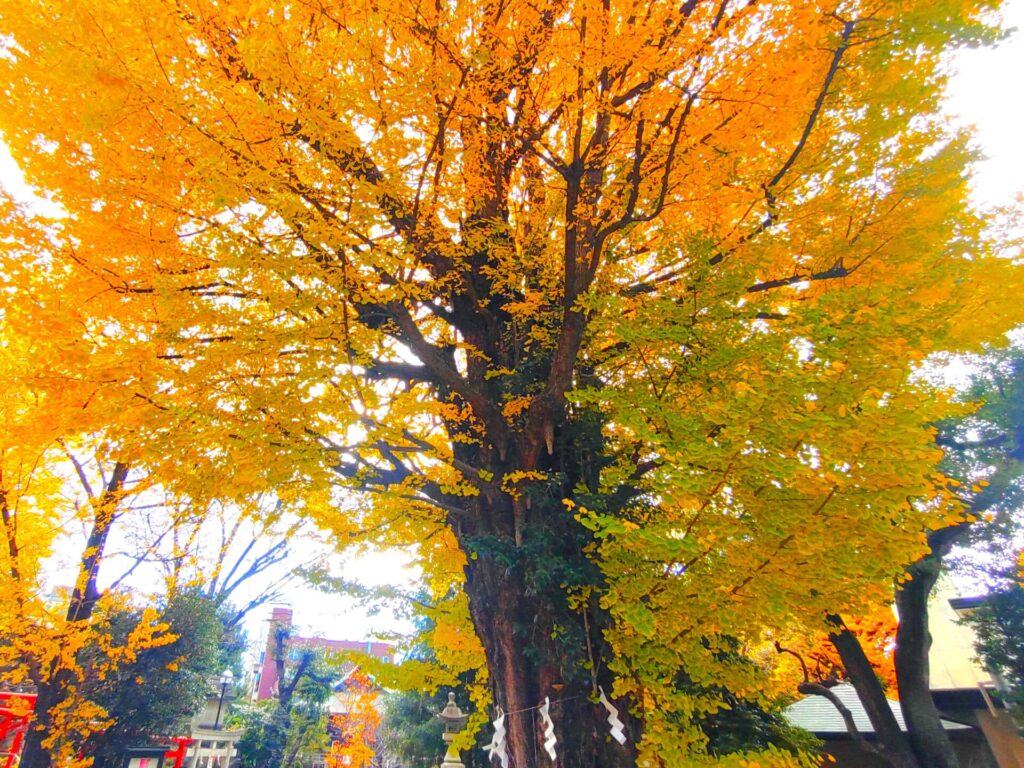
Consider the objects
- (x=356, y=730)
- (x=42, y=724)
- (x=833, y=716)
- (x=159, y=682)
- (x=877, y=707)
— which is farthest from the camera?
(x=356, y=730)

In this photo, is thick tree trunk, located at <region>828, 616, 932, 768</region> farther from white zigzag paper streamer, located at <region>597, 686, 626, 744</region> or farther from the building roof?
white zigzag paper streamer, located at <region>597, 686, 626, 744</region>

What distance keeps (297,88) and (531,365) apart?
2831 millimetres

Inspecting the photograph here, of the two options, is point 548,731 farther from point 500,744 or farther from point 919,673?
point 919,673

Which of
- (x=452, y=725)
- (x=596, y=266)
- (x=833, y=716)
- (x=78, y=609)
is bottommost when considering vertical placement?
(x=833, y=716)

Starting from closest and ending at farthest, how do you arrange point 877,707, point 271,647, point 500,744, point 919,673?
point 500,744, point 877,707, point 919,673, point 271,647

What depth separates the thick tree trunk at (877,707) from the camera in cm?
615

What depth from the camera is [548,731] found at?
11.3 ft

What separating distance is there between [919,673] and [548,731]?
234 inches

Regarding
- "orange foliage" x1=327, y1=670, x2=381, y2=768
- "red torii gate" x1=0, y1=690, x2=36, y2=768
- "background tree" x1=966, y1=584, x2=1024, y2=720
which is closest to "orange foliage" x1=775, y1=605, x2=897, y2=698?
"background tree" x1=966, y1=584, x2=1024, y2=720

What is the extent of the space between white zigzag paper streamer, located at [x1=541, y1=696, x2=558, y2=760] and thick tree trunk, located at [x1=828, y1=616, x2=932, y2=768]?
14.2 ft

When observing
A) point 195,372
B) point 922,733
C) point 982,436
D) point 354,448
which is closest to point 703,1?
point 354,448

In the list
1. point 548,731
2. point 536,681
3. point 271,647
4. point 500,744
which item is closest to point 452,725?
point 500,744

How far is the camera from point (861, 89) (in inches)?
144

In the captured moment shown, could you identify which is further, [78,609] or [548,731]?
[78,609]
